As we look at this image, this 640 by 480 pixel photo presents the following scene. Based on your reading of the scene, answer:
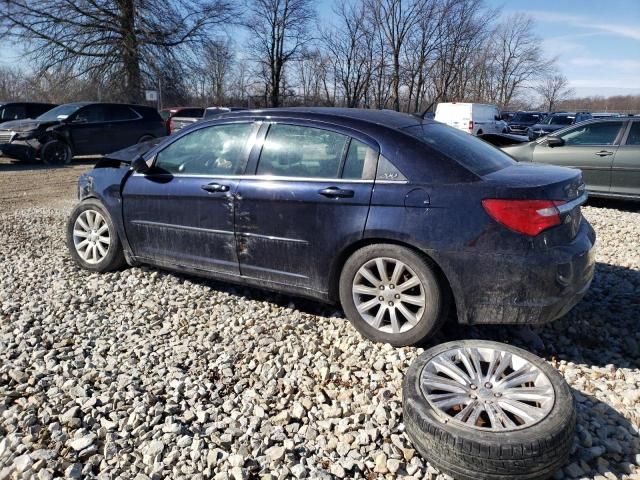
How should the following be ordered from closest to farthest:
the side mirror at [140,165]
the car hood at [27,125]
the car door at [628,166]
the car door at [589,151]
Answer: the side mirror at [140,165] < the car door at [628,166] < the car door at [589,151] < the car hood at [27,125]

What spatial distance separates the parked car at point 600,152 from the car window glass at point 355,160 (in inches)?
206

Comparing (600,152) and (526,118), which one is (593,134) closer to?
(600,152)

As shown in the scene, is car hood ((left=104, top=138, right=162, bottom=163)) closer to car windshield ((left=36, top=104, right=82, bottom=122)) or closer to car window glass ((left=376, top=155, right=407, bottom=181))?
car window glass ((left=376, top=155, right=407, bottom=181))

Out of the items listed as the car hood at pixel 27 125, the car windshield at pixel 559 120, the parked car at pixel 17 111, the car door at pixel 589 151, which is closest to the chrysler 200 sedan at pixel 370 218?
the car door at pixel 589 151

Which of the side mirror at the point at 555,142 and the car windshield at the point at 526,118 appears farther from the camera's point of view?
the car windshield at the point at 526,118

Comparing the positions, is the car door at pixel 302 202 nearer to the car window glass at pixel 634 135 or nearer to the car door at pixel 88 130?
the car window glass at pixel 634 135

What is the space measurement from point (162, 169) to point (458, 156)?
2.49 m

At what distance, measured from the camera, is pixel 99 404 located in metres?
2.69

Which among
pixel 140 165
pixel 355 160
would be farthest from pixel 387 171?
pixel 140 165

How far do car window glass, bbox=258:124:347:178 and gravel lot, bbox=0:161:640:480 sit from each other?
1137mm

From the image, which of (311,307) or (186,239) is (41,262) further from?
(311,307)

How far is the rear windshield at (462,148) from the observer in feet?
10.5

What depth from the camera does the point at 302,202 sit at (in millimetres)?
3422

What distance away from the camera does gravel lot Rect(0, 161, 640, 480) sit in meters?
2.31
